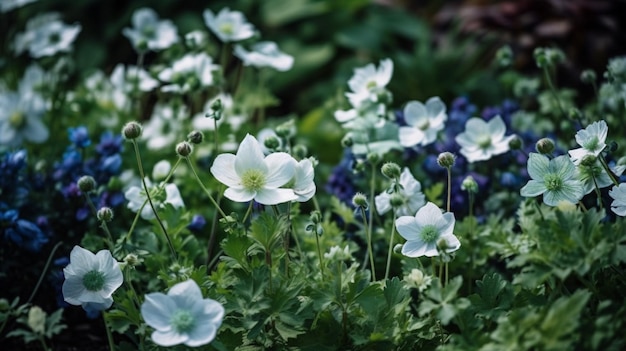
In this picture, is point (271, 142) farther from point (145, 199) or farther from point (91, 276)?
point (91, 276)

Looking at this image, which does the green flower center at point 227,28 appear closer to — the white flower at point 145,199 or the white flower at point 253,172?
the white flower at point 145,199

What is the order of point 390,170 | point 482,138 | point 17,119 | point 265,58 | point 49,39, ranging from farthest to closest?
1. point 49,39
2. point 17,119
3. point 265,58
4. point 482,138
5. point 390,170

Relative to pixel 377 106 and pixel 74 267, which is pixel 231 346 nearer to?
pixel 74 267

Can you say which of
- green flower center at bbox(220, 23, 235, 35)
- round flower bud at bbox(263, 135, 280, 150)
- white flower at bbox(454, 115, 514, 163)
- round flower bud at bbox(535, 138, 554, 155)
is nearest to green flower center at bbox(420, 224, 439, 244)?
round flower bud at bbox(535, 138, 554, 155)

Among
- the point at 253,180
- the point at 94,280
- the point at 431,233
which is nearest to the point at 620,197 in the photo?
the point at 431,233

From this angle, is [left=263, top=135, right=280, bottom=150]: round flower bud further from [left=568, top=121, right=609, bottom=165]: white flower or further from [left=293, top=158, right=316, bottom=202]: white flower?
[left=568, top=121, right=609, bottom=165]: white flower

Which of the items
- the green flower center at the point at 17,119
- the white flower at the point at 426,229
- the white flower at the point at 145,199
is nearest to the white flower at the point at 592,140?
the white flower at the point at 426,229
